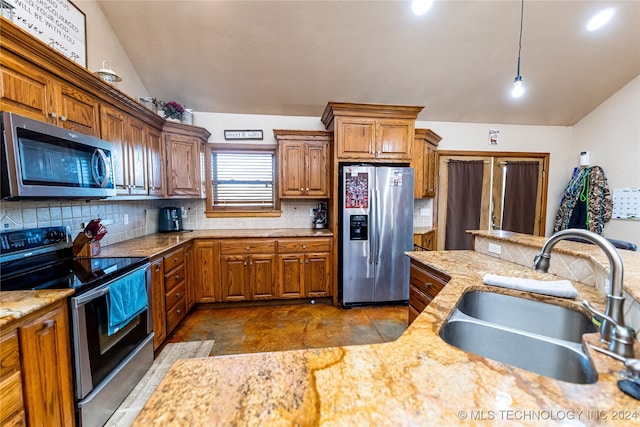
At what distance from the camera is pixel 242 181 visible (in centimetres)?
375

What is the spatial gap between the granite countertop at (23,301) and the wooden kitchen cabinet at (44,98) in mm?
945

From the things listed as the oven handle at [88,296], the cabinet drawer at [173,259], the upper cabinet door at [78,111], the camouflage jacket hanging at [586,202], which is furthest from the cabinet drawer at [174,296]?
the camouflage jacket hanging at [586,202]

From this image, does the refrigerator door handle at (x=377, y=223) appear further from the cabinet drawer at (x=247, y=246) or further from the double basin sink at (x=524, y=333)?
the double basin sink at (x=524, y=333)

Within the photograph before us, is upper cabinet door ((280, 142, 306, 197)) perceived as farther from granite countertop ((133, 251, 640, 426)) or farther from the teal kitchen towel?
granite countertop ((133, 251, 640, 426))

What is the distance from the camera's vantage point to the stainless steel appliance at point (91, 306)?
4.59 feet

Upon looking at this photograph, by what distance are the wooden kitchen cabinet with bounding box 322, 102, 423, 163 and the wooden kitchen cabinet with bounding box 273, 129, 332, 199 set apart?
1.06 ft

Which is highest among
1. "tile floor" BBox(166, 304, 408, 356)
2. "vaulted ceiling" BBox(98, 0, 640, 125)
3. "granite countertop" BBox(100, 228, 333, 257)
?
"vaulted ceiling" BBox(98, 0, 640, 125)

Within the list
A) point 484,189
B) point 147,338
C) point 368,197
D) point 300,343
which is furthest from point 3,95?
point 484,189

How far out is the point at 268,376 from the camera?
68cm

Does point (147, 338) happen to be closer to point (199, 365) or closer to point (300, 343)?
point (300, 343)

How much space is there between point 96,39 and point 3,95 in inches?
61.9

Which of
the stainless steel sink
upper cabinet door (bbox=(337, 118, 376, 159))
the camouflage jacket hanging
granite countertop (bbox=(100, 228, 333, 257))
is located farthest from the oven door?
the camouflage jacket hanging

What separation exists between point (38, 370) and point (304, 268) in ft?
7.55

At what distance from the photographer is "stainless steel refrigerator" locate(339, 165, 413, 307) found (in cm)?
304
